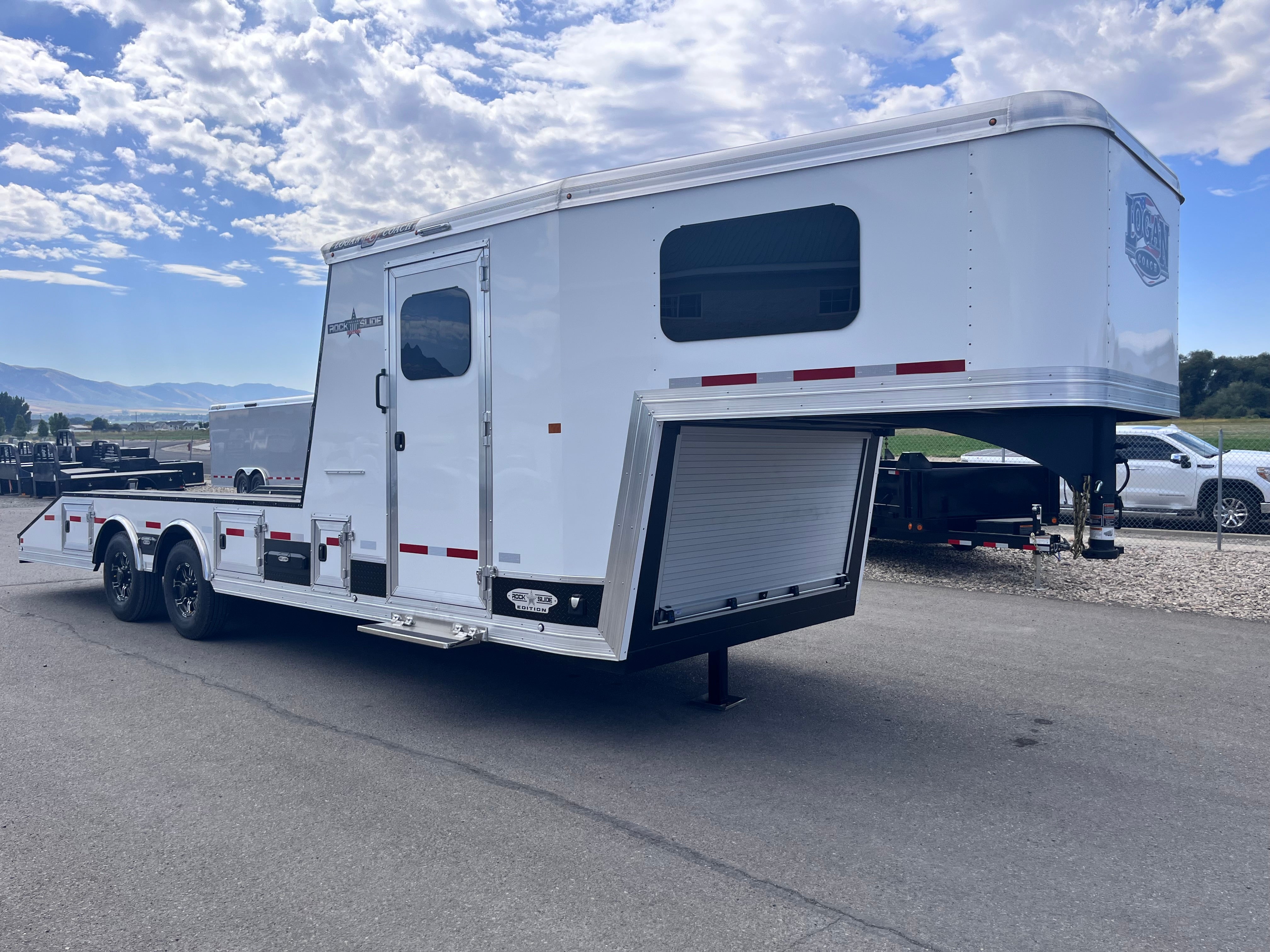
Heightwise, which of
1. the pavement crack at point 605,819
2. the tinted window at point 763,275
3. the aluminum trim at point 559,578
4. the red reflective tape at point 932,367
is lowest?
the pavement crack at point 605,819

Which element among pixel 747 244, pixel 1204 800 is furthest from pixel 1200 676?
pixel 747 244

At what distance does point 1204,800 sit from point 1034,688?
76.7 inches

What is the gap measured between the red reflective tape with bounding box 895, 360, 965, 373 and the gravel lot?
207 inches

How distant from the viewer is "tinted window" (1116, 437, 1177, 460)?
14.2m

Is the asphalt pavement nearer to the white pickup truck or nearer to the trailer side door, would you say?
the trailer side door

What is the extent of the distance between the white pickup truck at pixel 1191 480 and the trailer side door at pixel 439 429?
989 centimetres

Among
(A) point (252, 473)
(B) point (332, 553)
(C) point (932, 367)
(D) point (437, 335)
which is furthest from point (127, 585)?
(A) point (252, 473)

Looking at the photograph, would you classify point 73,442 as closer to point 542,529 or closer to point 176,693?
point 176,693

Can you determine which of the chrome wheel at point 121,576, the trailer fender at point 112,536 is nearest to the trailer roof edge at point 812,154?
the trailer fender at point 112,536

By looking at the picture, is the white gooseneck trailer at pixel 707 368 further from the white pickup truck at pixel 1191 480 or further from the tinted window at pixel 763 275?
the white pickup truck at pixel 1191 480

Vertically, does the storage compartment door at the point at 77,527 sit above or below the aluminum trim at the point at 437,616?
above

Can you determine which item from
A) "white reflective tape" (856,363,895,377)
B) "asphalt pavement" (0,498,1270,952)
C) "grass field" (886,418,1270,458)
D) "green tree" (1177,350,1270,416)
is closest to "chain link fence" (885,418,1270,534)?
"grass field" (886,418,1270,458)

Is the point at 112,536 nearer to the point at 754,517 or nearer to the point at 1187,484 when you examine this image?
the point at 754,517

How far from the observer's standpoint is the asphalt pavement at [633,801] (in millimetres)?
3262
